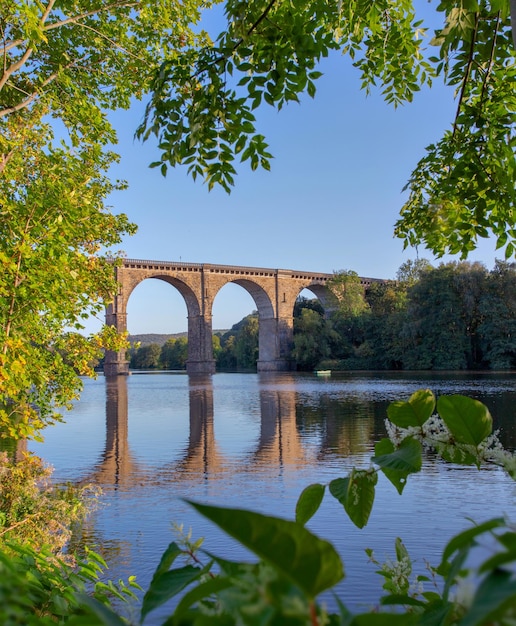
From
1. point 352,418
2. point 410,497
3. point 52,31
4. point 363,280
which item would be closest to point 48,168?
point 52,31

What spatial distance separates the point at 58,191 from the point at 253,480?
4071 millimetres

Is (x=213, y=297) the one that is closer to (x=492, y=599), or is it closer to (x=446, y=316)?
(x=446, y=316)

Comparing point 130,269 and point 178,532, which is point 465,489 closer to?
point 178,532

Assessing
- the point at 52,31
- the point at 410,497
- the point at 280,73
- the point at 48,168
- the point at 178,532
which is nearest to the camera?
the point at 178,532

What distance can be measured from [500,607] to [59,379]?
4.57 meters

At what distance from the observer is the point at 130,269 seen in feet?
151

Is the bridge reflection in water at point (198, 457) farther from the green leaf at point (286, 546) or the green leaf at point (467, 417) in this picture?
the green leaf at point (286, 546)

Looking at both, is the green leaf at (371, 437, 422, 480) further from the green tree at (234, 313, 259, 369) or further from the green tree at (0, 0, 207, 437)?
the green tree at (234, 313, 259, 369)

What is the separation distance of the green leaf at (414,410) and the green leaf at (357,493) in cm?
8

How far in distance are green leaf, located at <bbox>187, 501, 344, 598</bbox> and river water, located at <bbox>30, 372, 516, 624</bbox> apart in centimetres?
8

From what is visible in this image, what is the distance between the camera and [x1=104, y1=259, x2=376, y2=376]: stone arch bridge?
45.9 metres

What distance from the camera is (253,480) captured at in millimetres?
6641

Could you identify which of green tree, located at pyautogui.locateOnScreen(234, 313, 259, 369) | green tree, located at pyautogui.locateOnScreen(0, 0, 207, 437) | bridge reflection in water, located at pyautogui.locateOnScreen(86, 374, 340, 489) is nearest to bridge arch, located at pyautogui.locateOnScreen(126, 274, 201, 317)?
green tree, located at pyautogui.locateOnScreen(234, 313, 259, 369)

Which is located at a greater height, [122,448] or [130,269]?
[130,269]
